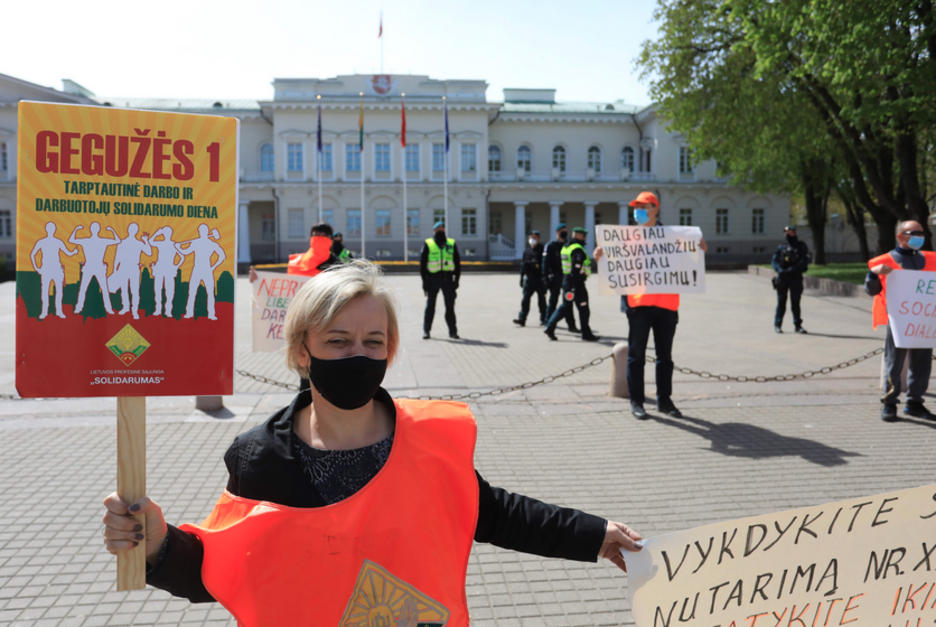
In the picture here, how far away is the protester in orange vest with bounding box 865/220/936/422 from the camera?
6.45 m

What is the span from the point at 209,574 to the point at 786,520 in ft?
4.89

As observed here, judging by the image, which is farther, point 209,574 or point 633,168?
point 633,168

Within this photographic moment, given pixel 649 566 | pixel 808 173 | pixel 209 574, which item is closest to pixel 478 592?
pixel 649 566

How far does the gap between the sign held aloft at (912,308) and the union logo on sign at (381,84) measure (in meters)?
46.9

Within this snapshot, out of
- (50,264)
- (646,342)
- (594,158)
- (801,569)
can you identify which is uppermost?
(594,158)

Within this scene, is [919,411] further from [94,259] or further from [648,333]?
[94,259]

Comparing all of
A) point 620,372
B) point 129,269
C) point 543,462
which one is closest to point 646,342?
point 620,372

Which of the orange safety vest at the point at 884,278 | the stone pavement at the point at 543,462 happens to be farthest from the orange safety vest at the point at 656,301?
the orange safety vest at the point at 884,278

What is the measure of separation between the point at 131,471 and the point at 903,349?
271 inches

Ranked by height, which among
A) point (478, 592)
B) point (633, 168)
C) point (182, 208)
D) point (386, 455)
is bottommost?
point (478, 592)

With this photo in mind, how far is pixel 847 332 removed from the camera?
13.0m

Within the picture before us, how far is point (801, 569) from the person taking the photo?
1.92 metres

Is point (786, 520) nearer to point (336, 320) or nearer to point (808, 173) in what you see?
point (336, 320)

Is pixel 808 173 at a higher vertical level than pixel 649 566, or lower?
higher
